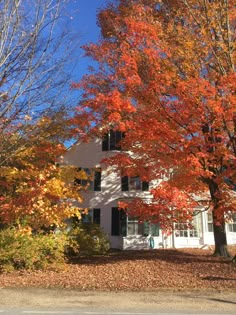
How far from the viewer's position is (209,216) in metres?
27.1

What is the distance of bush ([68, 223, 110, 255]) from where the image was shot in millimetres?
18578

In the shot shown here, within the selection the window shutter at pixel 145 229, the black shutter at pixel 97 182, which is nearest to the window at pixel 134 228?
the window shutter at pixel 145 229

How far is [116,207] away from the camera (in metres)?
25.0

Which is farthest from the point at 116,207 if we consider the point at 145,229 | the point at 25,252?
the point at 25,252

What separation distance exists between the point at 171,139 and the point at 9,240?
678 cm

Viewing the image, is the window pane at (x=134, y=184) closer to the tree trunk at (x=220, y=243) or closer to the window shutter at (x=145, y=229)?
Result: the window shutter at (x=145, y=229)

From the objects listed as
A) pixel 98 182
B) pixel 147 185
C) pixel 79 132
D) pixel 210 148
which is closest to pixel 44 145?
pixel 79 132

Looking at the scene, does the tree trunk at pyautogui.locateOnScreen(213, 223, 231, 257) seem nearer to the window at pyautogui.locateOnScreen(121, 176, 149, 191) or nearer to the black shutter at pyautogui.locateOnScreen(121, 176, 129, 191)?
the window at pyautogui.locateOnScreen(121, 176, 149, 191)

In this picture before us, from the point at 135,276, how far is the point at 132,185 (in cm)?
1373

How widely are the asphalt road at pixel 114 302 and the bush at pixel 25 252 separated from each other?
8.58ft

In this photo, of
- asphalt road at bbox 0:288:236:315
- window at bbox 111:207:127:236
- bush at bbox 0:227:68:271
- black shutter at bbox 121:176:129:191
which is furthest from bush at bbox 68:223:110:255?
asphalt road at bbox 0:288:236:315

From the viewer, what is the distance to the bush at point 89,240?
1858 centimetres

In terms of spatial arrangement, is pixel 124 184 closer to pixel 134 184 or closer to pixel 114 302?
pixel 134 184

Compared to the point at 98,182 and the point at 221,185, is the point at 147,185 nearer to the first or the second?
the point at 98,182
